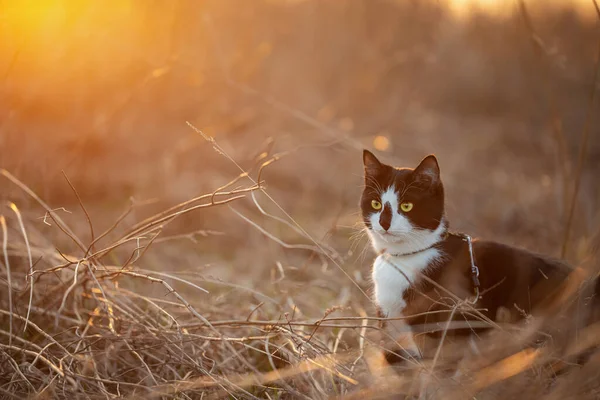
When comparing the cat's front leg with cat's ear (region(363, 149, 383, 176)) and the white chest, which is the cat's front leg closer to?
the white chest

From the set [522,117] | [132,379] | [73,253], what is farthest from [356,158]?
[132,379]

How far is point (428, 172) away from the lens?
2.34 m

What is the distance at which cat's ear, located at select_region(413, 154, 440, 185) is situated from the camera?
7.53ft

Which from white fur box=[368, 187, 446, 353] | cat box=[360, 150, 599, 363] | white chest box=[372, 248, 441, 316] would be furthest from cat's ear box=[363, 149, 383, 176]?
white chest box=[372, 248, 441, 316]

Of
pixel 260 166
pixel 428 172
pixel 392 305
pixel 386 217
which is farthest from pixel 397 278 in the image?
pixel 260 166

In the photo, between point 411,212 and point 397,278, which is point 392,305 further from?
point 411,212

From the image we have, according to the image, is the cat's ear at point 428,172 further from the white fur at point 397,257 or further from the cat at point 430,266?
the white fur at point 397,257

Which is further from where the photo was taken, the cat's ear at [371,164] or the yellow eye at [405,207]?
the cat's ear at [371,164]

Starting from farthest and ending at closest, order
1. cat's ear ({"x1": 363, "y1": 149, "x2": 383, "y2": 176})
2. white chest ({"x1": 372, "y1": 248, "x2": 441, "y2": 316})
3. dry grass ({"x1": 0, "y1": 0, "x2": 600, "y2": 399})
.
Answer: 1. cat's ear ({"x1": 363, "y1": 149, "x2": 383, "y2": 176})
2. white chest ({"x1": 372, "y1": 248, "x2": 441, "y2": 316})
3. dry grass ({"x1": 0, "y1": 0, "x2": 600, "y2": 399})

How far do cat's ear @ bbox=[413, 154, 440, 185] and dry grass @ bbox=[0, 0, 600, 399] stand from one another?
0.37 m

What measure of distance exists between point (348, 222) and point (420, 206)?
2365 millimetres

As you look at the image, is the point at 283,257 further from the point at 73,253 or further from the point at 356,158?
the point at 356,158

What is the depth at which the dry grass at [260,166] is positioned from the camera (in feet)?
7.08

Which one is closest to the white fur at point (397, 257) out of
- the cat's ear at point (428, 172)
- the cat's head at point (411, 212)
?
the cat's head at point (411, 212)
